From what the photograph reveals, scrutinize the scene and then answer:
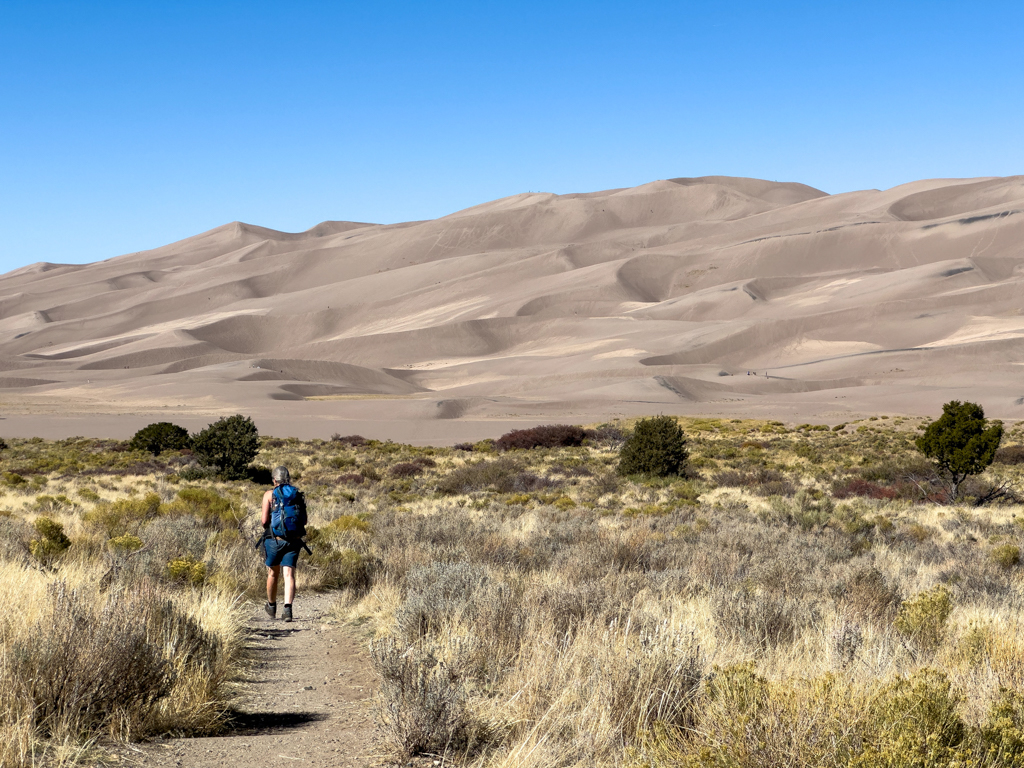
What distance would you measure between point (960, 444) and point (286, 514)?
18639 mm

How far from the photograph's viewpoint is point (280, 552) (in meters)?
7.88

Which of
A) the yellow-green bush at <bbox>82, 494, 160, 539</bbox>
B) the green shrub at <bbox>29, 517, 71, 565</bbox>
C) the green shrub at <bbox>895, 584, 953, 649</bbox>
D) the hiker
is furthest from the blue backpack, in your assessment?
the green shrub at <bbox>895, 584, 953, 649</bbox>

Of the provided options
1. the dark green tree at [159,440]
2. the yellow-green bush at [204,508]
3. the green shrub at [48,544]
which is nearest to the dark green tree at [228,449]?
the yellow-green bush at [204,508]

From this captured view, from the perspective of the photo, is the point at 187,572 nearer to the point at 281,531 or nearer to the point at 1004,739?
the point at 281,531

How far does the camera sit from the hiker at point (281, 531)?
25.7 feet

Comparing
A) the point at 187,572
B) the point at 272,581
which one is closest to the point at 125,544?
the point at 187,572

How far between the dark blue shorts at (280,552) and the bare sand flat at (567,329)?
40868 millimetres

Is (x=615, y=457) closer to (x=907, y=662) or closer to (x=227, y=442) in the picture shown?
(x=227, y=442)

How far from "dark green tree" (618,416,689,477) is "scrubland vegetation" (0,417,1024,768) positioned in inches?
370

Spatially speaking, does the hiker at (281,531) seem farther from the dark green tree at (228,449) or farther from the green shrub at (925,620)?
the dark green tree at (228,449)

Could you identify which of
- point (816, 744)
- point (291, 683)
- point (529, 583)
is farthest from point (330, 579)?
point (816, 744)

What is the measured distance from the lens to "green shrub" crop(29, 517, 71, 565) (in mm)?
8133

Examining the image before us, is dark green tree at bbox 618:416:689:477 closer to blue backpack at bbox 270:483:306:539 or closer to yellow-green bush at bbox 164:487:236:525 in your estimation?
→ yellow-green bush at bbox 164:487:236:525

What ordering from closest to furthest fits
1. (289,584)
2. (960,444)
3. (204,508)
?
(289,584), (204,508), (960,444)
